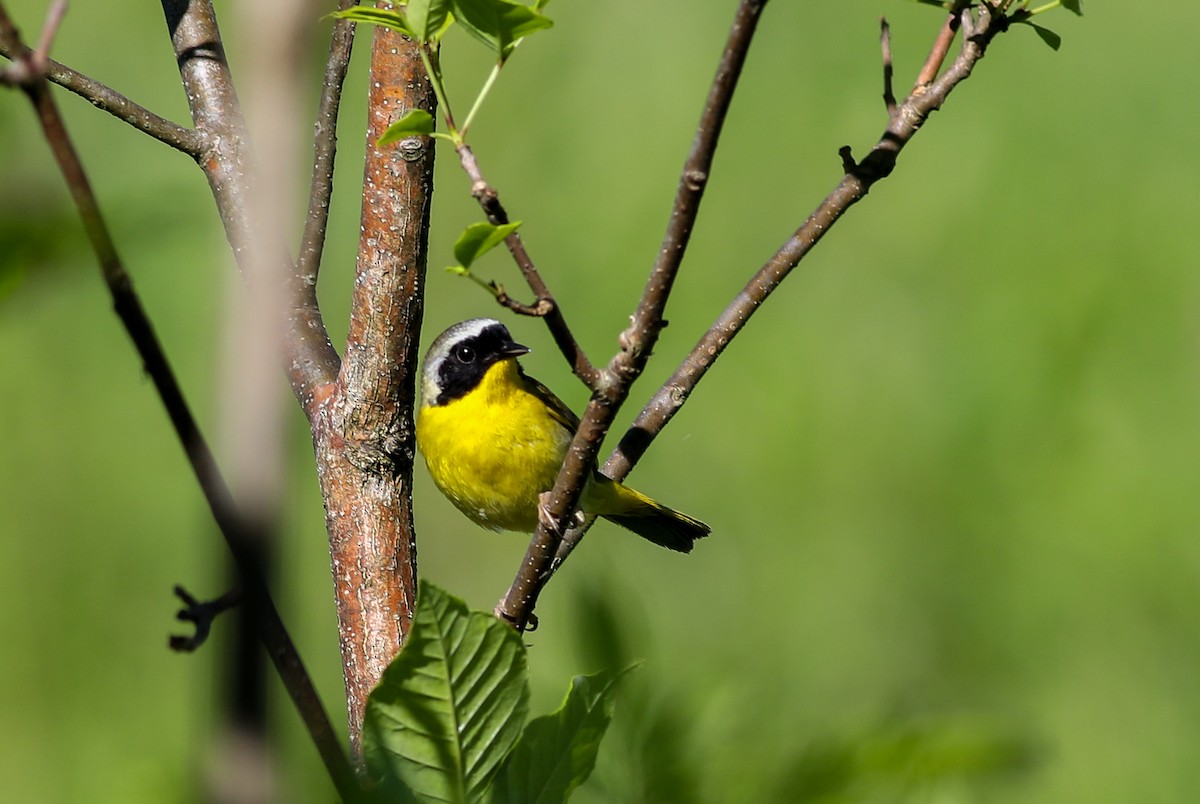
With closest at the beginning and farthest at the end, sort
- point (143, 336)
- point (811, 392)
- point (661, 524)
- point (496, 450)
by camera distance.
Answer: point (143, 336), point (496, 450), point (661, 524), point (811, 392)

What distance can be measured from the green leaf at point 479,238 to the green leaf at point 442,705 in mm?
312

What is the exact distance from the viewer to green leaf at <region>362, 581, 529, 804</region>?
893 mm

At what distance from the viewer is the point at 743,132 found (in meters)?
5.62

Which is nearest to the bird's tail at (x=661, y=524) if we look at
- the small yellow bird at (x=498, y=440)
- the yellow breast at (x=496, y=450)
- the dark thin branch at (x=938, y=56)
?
the small yellow bird at (x=498, y=440)

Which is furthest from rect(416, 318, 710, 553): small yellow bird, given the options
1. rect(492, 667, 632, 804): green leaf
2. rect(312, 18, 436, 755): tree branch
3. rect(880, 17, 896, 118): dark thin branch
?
rect(492, 667, 632, 804): green leaf

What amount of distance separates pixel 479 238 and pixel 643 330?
22cm

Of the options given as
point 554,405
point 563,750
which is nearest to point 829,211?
point 563,750

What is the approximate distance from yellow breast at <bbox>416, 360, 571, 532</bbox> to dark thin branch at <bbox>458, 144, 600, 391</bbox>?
215cm

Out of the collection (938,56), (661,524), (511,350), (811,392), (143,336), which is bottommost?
(661,524)

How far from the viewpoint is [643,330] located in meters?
1.22

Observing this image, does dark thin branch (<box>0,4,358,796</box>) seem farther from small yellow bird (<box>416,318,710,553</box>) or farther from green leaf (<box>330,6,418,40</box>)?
small yellow bird (<box>416,318,710,553</box>)

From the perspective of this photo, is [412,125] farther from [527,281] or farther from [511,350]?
[511,350]

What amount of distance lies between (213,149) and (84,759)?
3.01 meters

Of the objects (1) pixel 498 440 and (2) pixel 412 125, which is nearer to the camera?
(2) pixel 412 125
